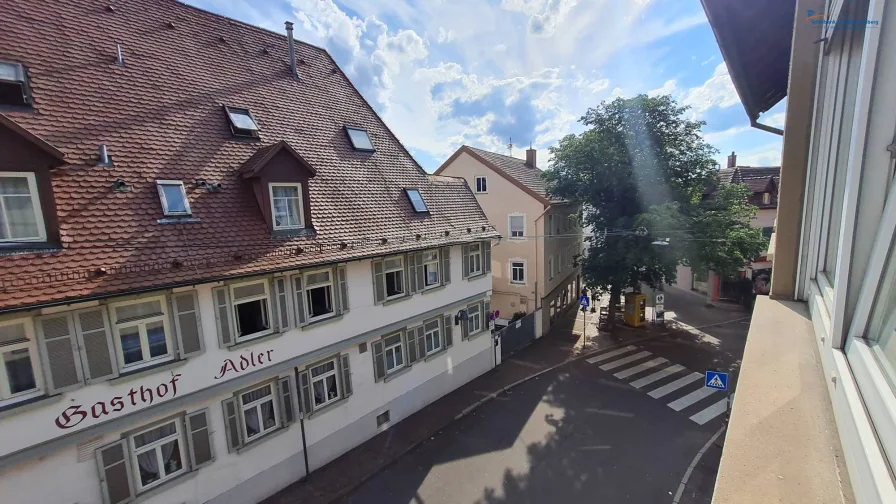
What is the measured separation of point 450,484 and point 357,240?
644 centimetres

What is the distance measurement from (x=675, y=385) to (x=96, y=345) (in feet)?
54.7

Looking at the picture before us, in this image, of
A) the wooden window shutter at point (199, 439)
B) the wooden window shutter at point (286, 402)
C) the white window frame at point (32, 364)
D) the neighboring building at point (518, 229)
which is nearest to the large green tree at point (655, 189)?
the neighboring building at point (518, 229)

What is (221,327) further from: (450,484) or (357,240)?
(450,484)

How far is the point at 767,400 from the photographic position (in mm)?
2209

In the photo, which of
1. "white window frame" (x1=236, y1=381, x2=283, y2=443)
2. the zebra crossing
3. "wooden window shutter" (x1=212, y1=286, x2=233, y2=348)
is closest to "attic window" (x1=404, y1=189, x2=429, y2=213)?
"wooden window shutter" (x1=212, y1=286, x2=233, y2=348)

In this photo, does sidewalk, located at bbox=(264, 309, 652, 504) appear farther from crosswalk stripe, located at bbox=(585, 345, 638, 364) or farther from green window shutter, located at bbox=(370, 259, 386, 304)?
green window shutter, located at bbox=(370, 259, 386, 304)

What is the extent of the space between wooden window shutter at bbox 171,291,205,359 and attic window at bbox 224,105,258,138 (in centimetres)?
433

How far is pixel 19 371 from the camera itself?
6098 millimetres

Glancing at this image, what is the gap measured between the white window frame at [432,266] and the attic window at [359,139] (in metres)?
3.76

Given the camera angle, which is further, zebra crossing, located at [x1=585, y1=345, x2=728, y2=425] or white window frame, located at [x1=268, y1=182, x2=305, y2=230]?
zebra crossing, located at [x1=585, y1=345, x2=728, y2=425]

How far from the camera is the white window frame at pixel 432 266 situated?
40.6ft

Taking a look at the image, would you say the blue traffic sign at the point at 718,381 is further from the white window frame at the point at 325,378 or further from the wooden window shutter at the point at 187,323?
the wooden window shutter at the point at 187,323

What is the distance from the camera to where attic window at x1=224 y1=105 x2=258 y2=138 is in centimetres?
977

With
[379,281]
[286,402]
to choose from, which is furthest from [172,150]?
[286,402]
